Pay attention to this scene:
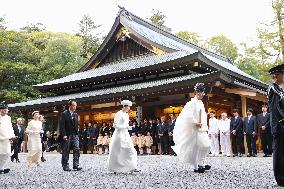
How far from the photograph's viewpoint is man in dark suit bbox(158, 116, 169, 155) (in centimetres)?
1595

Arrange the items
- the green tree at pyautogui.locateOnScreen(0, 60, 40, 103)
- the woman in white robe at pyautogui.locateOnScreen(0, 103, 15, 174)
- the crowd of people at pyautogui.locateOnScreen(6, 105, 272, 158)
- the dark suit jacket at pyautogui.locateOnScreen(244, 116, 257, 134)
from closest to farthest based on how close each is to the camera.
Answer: the woman in white robe at pyautogui.locateOnScreen(0, 103, 15, 174), the crowd of people at pyautogui.locateOnScreen(6, 105, 272, 158), the dark suit jacket at pyautogui.locateOnScreen(244, 116, 257, 134), the green tree at pyautogui.locateOnScreen(0, 60, 40, 103)

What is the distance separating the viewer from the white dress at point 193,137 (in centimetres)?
730

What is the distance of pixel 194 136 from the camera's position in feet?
24.3

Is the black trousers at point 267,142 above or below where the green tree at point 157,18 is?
below

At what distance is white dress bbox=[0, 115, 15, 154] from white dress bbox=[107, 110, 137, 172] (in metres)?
3.26

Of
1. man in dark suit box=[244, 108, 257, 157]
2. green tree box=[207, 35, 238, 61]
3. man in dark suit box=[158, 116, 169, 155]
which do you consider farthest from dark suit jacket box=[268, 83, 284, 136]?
green tree box=[207, 35, 238, 61]

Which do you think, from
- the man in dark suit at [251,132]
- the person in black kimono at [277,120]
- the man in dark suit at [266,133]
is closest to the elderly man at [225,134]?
the man in dark suit at [251,132]

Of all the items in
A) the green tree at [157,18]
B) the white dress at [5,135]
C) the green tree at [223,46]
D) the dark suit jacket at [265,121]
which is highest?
the green tree at [157,18]

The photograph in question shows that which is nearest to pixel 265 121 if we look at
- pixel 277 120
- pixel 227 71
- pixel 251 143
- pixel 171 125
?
pixel 251 143

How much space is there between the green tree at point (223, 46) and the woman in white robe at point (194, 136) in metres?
39.1

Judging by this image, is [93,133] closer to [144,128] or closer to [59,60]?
[144,128]

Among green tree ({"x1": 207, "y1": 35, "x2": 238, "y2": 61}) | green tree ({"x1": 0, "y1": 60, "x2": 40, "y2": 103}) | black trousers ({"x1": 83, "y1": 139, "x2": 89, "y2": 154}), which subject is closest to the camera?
black trousers ({"x1": 83, "y1": 139, "x2": 89, "y2": 154})

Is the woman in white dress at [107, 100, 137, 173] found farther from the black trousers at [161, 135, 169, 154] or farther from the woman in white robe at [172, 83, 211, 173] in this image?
the black trousers at [161, 135, 169, 154]

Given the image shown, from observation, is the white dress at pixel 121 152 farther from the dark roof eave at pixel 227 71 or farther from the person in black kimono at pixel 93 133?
the person in black kimono at pixel 93 133
